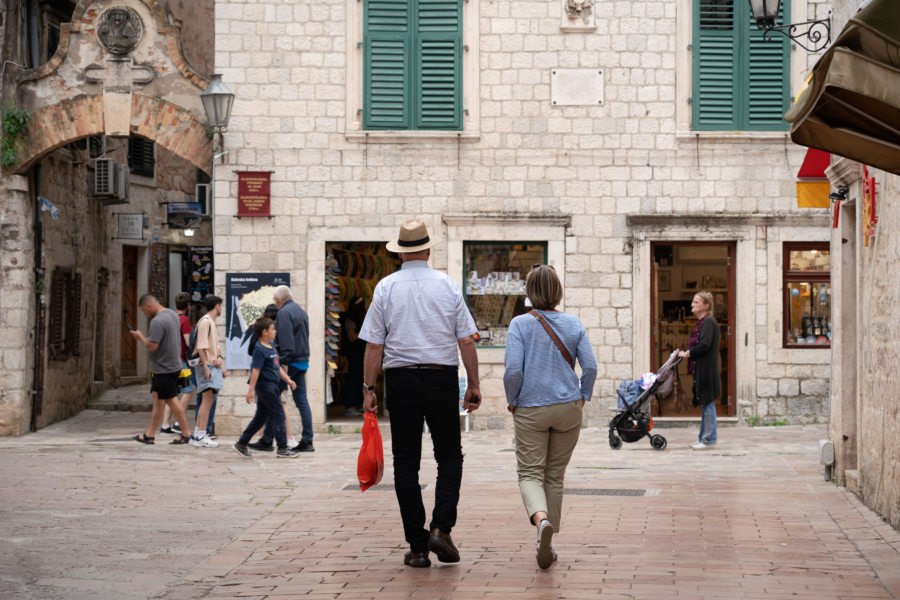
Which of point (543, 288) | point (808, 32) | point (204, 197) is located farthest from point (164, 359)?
point (204, 197)

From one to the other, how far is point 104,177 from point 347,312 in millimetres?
4522

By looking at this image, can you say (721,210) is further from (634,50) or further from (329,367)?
(329,367)

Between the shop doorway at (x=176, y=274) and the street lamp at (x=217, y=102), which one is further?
the shop doorway at (x=176, y=274)

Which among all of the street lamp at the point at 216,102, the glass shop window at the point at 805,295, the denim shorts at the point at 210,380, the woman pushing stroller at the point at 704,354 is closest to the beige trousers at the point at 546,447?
the woman pushing stroller at the point at 704,354

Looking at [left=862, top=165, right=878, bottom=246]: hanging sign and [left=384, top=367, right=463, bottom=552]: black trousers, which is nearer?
[left=384, top=367, right=463, bottom=552]: black trousers

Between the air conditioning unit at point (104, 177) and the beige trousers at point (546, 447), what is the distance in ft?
43.0

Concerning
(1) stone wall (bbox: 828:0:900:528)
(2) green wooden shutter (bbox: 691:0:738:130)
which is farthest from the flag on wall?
(2) green wooden shutter (bbox: 691:0:738:130)

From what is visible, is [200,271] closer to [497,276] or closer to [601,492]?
[497,276]

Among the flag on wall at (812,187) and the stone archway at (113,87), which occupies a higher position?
the stone archway at (113,87)

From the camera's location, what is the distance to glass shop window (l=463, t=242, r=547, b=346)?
16.1 m

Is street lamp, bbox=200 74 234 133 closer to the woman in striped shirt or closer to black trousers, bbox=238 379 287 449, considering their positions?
black trousers, bbox=238 379 287 449

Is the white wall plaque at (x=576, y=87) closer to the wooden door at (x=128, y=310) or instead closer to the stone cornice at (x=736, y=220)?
the stone cornice at (x=736, y=220)

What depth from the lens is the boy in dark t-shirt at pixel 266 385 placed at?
496 inches

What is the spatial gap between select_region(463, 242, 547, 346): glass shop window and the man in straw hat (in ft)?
29.2
